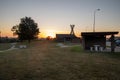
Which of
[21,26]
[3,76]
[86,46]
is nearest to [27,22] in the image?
[21,26]

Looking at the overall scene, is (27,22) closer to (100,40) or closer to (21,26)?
(21,26)

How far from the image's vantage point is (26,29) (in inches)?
2724

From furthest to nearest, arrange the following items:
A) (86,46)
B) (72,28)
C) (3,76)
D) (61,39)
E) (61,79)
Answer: (61,39)
(72,28)
(86,46)
(3,76)
(61,79)

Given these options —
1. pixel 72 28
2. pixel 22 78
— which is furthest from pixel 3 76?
pixel 72 28

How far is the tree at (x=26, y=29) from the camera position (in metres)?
68.6

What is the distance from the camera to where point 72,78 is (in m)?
7.88

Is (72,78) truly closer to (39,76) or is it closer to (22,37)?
(39,76)

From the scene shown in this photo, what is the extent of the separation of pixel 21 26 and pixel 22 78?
64322mm

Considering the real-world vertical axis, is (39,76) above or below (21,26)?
below

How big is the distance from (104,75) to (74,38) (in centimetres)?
5946

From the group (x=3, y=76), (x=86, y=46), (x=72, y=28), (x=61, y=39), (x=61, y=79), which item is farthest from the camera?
(x=61, y=39)

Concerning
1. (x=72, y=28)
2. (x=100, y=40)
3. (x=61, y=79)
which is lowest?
(x=61, y=79)

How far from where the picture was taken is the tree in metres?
68.6

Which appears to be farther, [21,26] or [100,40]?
[21,26]
